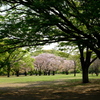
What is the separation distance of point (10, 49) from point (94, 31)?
6.36m

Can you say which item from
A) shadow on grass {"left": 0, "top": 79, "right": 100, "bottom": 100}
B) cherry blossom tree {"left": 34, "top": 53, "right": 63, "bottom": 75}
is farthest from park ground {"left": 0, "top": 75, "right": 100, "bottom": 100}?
cherry blossom tree {"left": 34, "top": 53, "right": 63, "bottom": 75}

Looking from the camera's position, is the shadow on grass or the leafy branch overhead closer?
the leafy branch overhead

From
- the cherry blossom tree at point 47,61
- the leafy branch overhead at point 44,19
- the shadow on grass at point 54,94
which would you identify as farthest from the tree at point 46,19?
the cherry blossom tree at point 47,61

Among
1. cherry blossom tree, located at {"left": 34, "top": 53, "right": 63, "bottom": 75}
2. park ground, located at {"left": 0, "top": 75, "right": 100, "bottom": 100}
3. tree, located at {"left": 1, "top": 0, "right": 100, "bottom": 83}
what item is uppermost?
tree, located at {"left": 1, "top": 0, "right": 100, "bottom": 83}

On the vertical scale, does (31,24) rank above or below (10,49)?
above

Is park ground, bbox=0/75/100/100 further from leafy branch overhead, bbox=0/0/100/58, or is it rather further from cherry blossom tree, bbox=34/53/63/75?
cherry blossom tree, bbox=34/53/63/75

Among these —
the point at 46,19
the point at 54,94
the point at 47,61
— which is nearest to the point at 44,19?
the point at 46,19

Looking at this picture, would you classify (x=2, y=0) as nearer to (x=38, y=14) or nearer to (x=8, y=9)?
(x=8, y=9)

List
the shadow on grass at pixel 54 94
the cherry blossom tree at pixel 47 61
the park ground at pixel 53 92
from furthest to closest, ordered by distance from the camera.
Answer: the cherry blossom tree at pixel 47 61, the park ground at pixel 53 92, the shadow on grass at pixel 54 94

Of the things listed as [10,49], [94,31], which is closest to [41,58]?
[10,49]

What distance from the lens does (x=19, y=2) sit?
31.7 ft

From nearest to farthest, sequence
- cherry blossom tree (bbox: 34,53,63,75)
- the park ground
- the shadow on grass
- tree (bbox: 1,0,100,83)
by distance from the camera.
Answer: tree (bbox: 1,0,100,83) → the shadow on grass → the park ground → cherry blossom tree (bbox: 34,53,63,75)

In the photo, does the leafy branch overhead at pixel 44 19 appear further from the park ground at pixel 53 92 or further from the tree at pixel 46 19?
the park ground at pixel 53 92

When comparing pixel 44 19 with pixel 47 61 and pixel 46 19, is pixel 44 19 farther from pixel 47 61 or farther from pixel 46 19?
pixel 47 61
